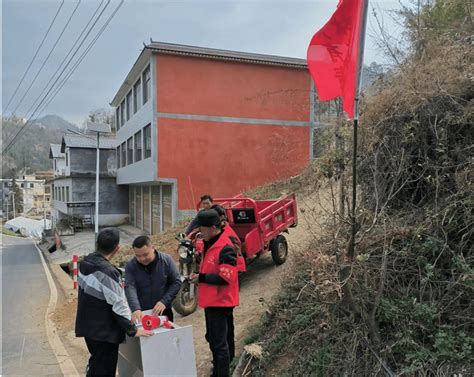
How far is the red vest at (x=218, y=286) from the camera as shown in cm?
348

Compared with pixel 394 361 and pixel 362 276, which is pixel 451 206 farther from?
pixel 394 361

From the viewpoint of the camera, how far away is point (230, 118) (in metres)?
18.1

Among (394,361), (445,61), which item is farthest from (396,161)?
(394,361)

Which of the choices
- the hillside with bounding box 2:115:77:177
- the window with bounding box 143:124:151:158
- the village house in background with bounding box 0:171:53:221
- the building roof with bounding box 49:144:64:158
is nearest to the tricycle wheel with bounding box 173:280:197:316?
the window with bounding box 143:124:151:158

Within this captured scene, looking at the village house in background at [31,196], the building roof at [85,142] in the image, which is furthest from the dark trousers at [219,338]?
the village house in background at [31,196]

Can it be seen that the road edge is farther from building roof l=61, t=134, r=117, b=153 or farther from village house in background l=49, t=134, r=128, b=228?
building roof l=61, t=134, r=117, b=153

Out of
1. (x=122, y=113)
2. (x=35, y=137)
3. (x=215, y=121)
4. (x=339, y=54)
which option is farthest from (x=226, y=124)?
(x=35, y=137)

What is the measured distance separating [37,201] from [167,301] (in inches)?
4235

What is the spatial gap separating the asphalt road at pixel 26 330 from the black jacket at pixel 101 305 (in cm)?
243

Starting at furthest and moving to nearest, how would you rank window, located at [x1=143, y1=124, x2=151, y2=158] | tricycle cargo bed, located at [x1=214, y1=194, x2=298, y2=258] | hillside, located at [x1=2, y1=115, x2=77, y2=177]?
hillside, located at [x1=2, y1=115, x2=77, y2=177] < window, located at [x1=143, y1=124, x2=151, y2=158] < tricycle cargo bed, located at [x1=214, y1=194, x2=298, y2=258]

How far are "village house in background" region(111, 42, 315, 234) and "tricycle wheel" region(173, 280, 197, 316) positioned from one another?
1139cm

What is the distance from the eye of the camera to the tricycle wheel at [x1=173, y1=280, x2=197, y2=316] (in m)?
6.03

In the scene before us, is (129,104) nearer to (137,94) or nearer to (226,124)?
(137,94)

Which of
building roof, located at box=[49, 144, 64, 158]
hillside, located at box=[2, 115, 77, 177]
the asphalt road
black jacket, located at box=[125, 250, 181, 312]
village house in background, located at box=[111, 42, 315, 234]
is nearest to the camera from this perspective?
black jacket, located at box=[125, 250, 181, 312]
